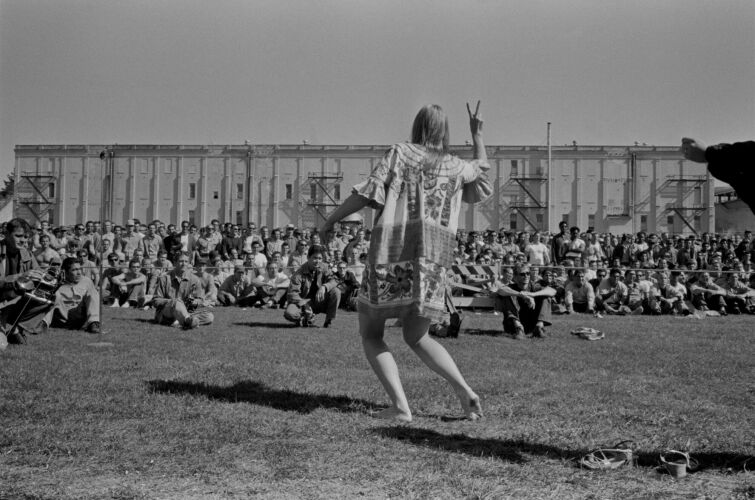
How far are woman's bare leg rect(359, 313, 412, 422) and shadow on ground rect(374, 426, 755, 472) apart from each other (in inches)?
9.7

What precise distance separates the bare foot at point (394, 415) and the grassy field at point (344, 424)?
0.09 meters

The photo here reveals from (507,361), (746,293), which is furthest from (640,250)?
(507,361)

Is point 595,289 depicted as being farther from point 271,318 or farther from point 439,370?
point 439,370

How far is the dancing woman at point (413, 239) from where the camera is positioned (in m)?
4.43

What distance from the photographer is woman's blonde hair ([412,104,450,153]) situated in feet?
14.9

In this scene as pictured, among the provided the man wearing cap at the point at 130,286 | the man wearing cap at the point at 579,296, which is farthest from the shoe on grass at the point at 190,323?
the man wearing cap at the point at 579,296

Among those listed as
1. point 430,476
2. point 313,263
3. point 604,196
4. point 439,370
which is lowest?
point 430,476

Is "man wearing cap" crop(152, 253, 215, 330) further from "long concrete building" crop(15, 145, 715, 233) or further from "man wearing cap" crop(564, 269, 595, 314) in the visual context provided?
"long concrete building" crop(15, 145, 715, 233)

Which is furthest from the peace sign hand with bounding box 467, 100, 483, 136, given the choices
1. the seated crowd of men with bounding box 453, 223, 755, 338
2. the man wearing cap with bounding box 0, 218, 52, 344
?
the seated crowd of men with bounding box 453, 223, 755, 338

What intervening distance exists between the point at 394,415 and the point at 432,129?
75.3 inches

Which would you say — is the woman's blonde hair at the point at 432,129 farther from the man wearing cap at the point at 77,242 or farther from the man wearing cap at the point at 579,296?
the man wearing cap at the point at 77,242

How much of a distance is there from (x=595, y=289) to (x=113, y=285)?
11.1 m

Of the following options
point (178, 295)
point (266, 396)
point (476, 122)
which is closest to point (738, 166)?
point (476, 122)

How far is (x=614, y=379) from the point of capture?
627cm
